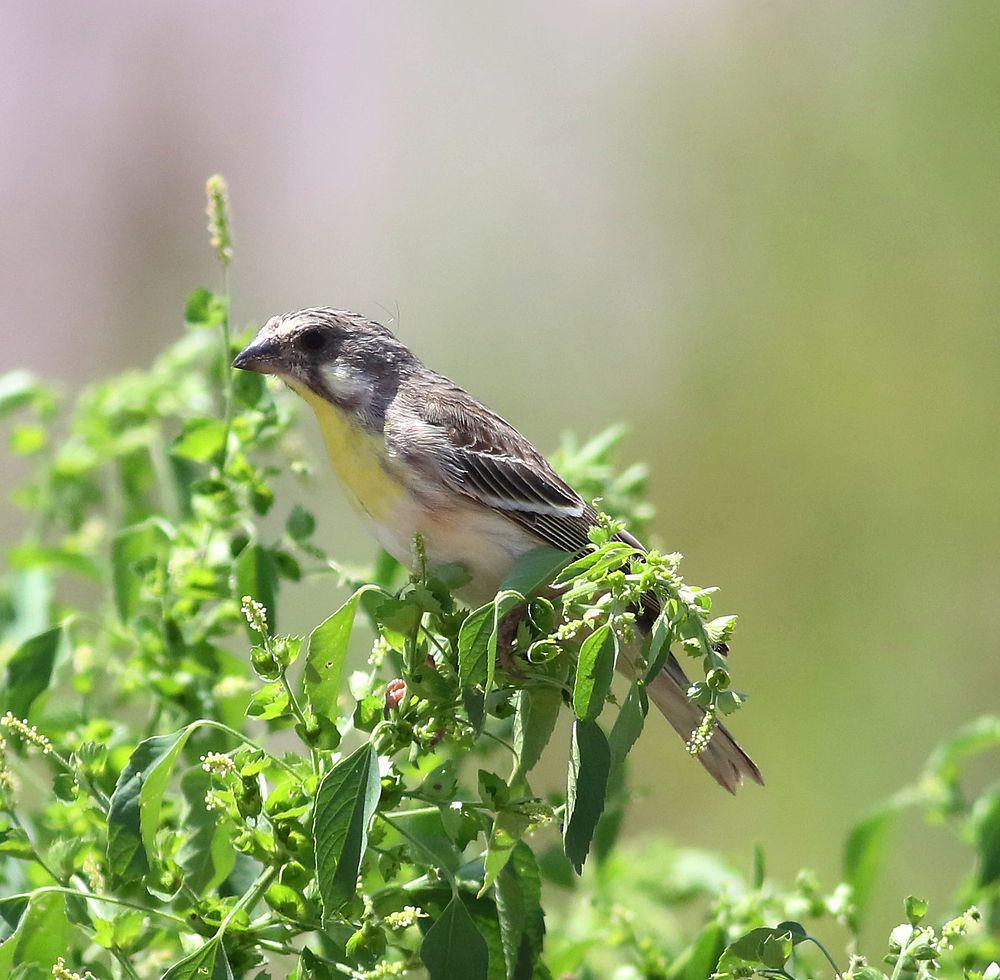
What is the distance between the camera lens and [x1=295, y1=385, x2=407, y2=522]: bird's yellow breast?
273 centimetres

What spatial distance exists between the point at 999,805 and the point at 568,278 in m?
6.20

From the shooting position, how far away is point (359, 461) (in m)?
2.80

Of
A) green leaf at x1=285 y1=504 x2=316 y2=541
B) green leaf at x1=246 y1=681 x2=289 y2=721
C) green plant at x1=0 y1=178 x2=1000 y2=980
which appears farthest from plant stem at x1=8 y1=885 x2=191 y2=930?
green leaf at x1=285 y1=504 x2=316 y2=541

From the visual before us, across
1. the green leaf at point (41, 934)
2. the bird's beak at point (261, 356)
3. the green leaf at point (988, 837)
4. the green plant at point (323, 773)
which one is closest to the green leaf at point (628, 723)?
the green plant at point (323, 773)

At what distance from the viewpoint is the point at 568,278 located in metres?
8.36

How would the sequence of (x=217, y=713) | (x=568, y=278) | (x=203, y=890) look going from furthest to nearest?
(x=568, y=278) → (x=217, y=713) → (x=203, y=890)

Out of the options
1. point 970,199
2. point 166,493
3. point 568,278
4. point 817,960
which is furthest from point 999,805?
point 568,278

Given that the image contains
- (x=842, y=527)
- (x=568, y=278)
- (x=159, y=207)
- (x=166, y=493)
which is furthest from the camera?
(x=159, y=207)

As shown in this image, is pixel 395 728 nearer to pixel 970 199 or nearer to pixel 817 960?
pixel 817 960

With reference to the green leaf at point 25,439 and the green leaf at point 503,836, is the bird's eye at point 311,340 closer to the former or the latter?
the green leaf at point 25,439

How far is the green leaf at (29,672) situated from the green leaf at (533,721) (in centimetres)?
99

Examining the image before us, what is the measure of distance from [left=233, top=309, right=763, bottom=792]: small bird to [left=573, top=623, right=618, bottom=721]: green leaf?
94 centimetres

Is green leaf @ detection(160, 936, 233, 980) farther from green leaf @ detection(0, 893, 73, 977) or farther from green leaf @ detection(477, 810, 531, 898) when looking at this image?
green leaf @ detection(477, 810, 531, 898)

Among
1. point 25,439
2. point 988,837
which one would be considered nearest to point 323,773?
point 988,837
